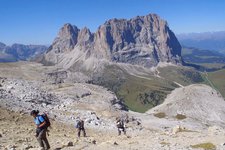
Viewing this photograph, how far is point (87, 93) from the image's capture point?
134m

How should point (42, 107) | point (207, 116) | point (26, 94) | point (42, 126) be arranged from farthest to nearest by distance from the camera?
point (207, 116), point (26, 94), point (42, 107), point (42, 126)

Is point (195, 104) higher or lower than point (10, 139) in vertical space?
lower

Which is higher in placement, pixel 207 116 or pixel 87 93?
pixel 87 93

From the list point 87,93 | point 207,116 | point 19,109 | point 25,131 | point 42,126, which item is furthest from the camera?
point 207,116

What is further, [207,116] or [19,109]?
[207,116]

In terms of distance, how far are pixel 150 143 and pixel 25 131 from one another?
14.1m

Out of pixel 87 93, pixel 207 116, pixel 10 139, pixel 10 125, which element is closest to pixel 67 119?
pixel 10 125

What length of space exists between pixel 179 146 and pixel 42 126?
34.2ft

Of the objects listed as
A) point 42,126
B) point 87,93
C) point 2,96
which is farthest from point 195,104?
point 42,126

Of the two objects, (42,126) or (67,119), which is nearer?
(42,126)

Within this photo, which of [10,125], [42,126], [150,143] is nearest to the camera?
[42,126]

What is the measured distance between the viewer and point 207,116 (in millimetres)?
181000

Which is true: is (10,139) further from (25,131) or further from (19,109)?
(19,109)

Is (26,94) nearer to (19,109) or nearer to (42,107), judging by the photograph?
(42,107)
